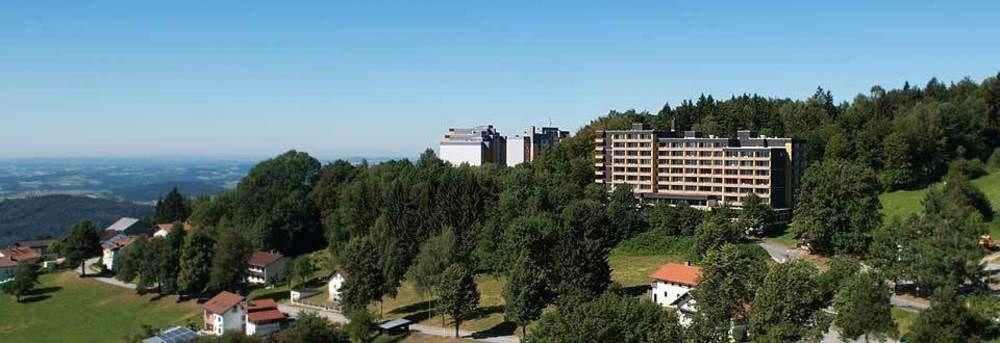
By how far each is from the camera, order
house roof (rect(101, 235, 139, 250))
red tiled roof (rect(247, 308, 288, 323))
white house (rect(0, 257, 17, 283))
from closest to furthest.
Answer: red tiled roof (rect(247, 308, 288, 323))
house roof (rect(101, 235, 139, 250))
white house (rect(0, 257, 17, 283))

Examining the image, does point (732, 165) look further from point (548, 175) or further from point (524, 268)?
point (524, 268)

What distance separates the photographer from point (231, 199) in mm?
97250

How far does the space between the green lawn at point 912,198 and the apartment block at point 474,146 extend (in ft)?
207

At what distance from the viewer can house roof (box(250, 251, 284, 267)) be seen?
74.8 meters

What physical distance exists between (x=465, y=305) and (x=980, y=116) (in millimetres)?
64042

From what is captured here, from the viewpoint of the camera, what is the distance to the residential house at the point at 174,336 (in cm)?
5140

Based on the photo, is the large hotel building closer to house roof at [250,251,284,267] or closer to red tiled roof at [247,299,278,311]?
house roof at [250,251,284,267]

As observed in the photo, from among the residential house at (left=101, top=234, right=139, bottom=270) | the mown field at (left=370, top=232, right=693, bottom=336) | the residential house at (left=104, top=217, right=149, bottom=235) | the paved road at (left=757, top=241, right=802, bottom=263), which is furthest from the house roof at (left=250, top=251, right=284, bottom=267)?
the paved road at (left=757, top=241, right=802, bottom=263)

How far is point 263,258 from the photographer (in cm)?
7612

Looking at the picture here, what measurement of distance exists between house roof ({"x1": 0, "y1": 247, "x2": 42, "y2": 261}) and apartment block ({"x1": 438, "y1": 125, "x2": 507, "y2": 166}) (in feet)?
193

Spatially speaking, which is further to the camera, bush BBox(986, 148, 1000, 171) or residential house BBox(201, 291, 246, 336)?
bush BBox(986, 148, 1000, 171)

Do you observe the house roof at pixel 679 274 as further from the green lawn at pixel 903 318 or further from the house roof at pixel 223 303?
the house roof at pixel 223 303

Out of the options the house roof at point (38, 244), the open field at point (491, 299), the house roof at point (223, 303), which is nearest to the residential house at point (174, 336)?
the house roof at point (223, 303)

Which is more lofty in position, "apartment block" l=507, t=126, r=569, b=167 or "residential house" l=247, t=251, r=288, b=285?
"apartment block" l=507, t=126, r=569, b=167
